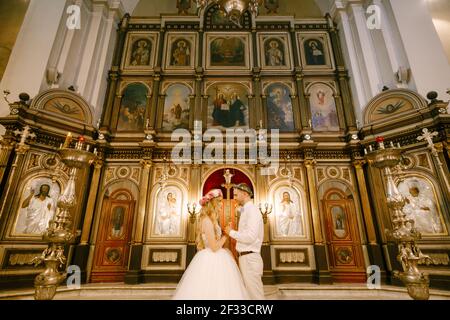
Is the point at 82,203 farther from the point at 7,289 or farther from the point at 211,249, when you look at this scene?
the point at 211,249

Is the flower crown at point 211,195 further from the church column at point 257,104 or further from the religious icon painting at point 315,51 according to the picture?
the religious icon painting at point 315,51

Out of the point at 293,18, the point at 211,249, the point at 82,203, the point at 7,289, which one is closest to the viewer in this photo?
the point at 211,249

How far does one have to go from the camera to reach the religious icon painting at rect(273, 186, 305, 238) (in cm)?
764

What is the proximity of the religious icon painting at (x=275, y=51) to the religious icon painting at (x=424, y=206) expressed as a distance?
638 cm

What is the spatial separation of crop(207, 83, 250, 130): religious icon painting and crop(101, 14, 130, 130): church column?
3.92m

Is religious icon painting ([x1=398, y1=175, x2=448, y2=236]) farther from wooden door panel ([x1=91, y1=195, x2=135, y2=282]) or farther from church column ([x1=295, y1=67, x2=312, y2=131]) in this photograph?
wooden door panel ([x1=91, y1=195, x2=135, y2=282])

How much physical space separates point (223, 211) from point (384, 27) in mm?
9194

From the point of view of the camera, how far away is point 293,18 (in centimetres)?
1077

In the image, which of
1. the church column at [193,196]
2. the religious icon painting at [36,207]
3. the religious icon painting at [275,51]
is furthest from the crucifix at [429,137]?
the religious icon painting at [36,207]

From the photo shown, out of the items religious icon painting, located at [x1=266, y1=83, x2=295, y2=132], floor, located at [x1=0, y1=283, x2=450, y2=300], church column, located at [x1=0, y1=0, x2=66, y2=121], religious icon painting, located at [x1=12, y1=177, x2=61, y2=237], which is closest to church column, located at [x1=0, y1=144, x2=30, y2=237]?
religious icon painting, located at [x1=12, y1=177, x2=61, y2=237]

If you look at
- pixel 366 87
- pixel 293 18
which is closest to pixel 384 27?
pixel 366 87

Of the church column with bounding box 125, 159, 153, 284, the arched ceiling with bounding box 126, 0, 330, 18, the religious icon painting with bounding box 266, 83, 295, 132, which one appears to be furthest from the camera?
the arched ceiling with bounding box 126, 0, 330, 18

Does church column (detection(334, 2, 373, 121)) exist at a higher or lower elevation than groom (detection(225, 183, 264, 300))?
higher

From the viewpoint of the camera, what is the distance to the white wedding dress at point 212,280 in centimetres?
280
